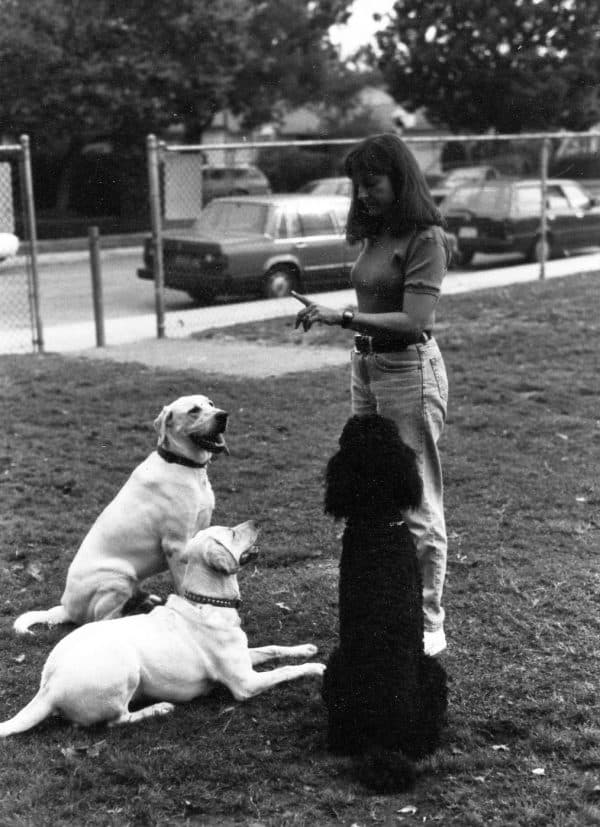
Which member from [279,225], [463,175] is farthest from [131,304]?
[463,175]

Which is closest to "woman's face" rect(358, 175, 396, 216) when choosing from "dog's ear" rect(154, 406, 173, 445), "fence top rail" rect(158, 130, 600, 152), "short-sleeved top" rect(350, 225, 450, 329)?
"short-sleeved top" rect(350, 225, 450, 329)

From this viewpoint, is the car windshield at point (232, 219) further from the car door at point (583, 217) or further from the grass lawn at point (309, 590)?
the car door at point (583, 217)

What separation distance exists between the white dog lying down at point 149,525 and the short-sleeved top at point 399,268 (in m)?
1.04

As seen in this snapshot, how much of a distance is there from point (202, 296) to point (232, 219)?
1145 mm

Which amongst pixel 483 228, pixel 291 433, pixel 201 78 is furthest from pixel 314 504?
pixel 201 78

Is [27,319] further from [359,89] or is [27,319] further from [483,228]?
[359,89]

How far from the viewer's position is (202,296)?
14.1m

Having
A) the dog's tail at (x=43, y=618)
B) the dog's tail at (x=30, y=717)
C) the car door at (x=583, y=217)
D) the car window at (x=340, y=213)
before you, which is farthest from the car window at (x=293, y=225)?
the dog's tail at (x=30, y=717)

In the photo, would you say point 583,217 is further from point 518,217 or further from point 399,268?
point 399,268

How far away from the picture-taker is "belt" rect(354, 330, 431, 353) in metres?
3.85

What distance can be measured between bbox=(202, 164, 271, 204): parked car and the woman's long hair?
989 cm

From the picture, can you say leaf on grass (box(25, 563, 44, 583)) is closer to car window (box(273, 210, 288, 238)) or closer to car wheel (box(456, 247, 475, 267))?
car window (box(273, 210, 288, 238))

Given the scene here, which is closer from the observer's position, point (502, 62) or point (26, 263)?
point (26, 263)

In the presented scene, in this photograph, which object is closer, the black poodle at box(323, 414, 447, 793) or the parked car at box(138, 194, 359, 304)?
the black poodle at box(323, 414, 447, 793)
